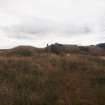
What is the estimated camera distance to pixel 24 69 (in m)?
12.7

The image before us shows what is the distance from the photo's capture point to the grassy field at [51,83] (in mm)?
9422

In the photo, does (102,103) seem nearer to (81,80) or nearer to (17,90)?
(81,80)

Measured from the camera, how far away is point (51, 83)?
35.8 feet

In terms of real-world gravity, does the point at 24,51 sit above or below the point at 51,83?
above

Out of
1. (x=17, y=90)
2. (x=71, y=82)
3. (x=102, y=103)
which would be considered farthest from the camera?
(x=71, y=82)

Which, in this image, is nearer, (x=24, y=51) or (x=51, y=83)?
(x=51, y=83)

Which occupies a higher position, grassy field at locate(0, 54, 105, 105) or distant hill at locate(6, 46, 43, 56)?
distant hill at locate(6, 46, 43, 56)

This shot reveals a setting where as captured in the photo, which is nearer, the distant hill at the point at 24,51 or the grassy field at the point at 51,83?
the grassy field at the point at 51,83

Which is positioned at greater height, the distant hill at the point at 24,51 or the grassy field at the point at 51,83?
the distant hill at the point at 24,51

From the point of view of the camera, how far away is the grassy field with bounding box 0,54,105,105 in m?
9.42

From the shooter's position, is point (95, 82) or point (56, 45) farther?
point (56, 45)

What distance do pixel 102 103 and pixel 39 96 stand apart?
2.57m

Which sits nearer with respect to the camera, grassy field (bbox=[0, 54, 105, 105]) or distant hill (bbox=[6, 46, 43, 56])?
grassy field (bbox=[0, 54, 105, 105])

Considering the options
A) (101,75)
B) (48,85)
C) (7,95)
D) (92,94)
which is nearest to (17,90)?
(7,95)
